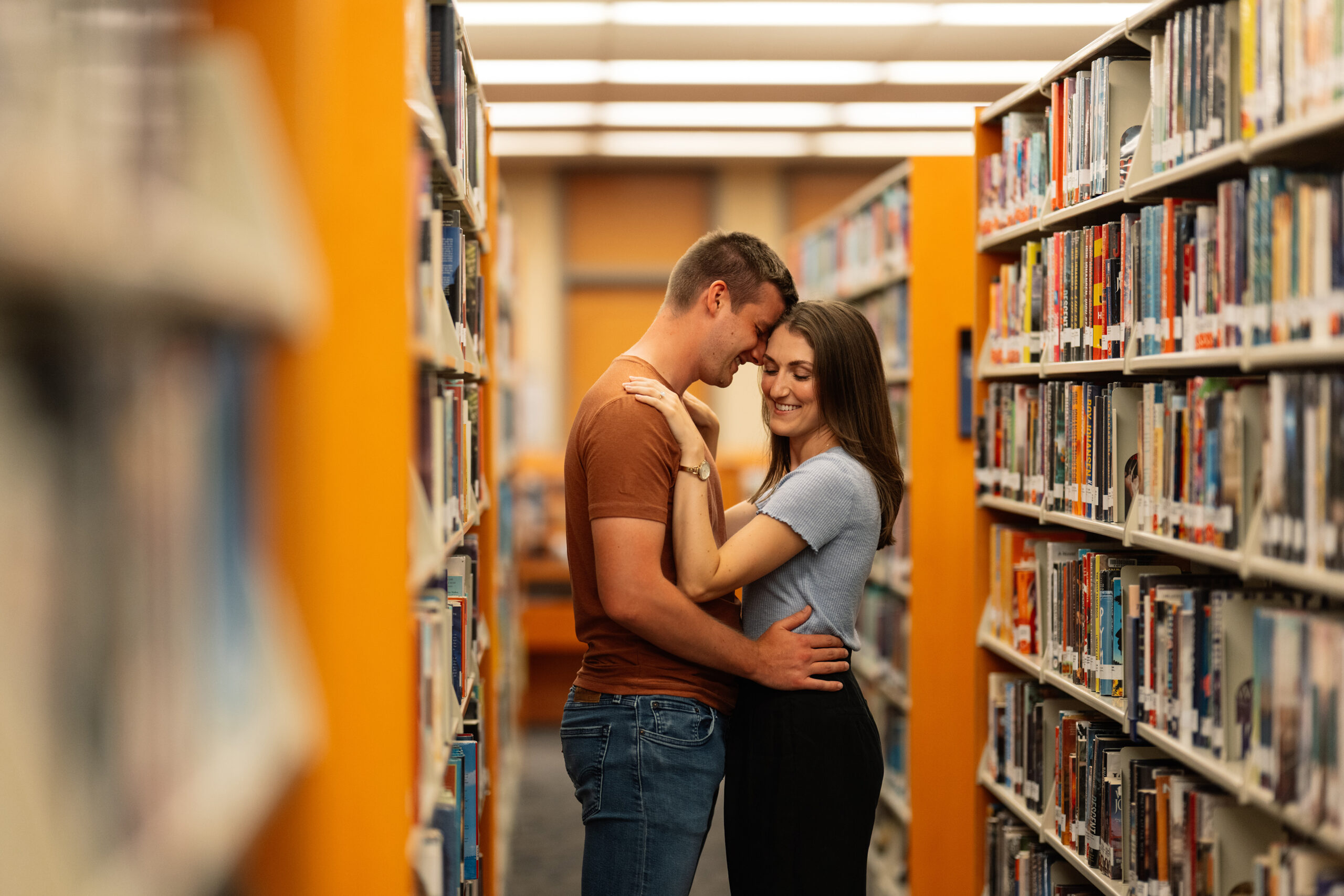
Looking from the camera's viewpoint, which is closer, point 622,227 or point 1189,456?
point 1189,456

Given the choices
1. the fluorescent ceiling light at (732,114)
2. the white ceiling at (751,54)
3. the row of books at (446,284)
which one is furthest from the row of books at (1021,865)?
the fluorescent ceiling light at (732,114)

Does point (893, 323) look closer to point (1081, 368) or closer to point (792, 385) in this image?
point (1081, 368)

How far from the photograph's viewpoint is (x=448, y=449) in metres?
1.74

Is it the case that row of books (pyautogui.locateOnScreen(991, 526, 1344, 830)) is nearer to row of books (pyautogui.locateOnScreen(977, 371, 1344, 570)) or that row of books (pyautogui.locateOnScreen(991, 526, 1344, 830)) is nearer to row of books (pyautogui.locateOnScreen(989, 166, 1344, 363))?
row of books (pyautogui.locateOnScreen(977, 371, 1344, 570))

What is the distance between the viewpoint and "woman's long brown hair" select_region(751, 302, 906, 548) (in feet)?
6.81

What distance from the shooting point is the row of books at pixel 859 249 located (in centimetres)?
378

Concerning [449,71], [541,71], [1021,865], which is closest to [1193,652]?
[1021,865]

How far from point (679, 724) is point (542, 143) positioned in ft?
18.7

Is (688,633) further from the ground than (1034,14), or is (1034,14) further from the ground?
(1034,14)

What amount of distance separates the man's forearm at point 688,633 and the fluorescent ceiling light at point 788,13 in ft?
11.0

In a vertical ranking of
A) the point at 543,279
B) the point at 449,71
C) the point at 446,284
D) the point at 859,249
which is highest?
the point at 543,279

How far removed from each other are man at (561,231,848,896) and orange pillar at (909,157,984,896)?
1.45 meters

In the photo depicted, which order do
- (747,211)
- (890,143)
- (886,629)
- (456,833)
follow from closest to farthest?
(456,833), (886,629), (890,143), (747,211)

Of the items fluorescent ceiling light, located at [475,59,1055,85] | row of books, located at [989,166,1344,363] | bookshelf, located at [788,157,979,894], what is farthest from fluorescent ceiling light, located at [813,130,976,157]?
row of books, located at [989,166,1344,363]
